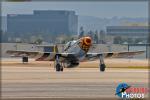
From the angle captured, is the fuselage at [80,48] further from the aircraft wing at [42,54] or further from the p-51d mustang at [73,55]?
the aircraft wing at [42,54]

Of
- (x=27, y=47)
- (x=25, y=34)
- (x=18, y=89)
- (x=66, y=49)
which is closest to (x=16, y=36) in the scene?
(x=25, y=34)

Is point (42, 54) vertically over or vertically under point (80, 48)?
under

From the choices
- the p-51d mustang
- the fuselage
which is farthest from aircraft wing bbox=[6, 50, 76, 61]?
the fuselage

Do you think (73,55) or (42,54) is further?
(73,55)

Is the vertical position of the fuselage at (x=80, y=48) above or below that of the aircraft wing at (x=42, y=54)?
above

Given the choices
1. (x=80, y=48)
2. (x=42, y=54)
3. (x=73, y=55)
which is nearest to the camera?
(x=42, y=54)

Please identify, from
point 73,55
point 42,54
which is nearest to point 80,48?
point 73,55

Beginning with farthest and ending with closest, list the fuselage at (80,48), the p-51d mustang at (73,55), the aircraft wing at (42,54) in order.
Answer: the fuselage at (80,48) → the p-51d mustang at (73,55) → the aircraft wing at (42,54)

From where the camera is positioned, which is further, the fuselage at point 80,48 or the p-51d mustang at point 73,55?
the fuselage at point 80,48

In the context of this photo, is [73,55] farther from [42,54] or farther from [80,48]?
[42,54]

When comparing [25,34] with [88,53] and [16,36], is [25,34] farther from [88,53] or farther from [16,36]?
[88,53]

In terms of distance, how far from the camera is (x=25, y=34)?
189m

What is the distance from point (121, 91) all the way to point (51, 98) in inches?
116

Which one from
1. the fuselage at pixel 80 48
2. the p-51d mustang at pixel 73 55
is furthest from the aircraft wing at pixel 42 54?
the fuselage at pixel 80 48
